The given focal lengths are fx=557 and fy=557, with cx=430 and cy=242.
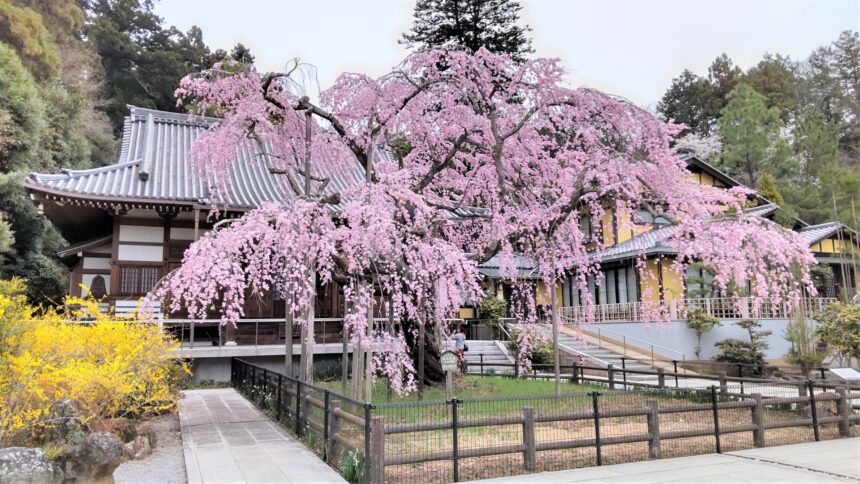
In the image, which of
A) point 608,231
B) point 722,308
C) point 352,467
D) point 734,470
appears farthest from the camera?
point 608,231

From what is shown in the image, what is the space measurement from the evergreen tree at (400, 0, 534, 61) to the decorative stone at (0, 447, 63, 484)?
2924cm

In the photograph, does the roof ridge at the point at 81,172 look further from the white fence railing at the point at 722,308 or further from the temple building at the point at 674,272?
the temple building at the point at 674,272

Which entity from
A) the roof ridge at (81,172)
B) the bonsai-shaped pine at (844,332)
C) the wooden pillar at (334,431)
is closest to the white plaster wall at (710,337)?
the bonsai-shaped pine at (844,332)

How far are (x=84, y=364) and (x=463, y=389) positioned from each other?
922cm

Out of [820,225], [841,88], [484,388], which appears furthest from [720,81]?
[484,388]

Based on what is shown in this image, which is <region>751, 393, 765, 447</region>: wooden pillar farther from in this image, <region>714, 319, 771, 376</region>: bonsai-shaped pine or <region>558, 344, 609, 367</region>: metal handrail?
<region>558, 344, 609, 367</region>: metal handrail

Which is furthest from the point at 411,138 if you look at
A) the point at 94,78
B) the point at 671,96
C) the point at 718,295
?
the point at 671,96

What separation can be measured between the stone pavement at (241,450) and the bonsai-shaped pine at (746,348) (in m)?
15.6

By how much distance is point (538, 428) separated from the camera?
764 cm

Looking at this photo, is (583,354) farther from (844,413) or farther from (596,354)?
(844,413)

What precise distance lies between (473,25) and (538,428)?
2822 centimetres

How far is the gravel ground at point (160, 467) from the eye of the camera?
22.5ft

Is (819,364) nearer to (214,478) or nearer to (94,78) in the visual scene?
(214,478)

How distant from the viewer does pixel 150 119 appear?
71.3 ft
